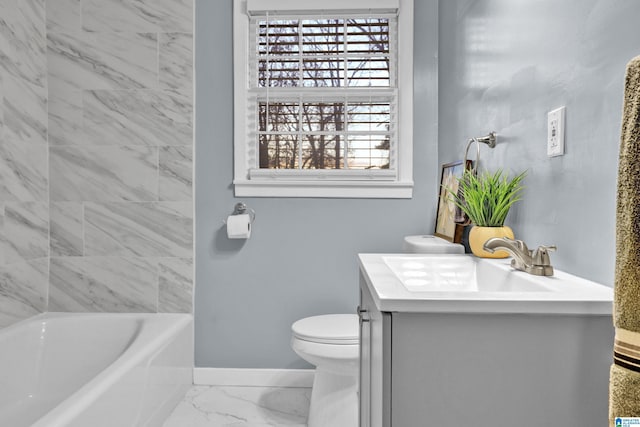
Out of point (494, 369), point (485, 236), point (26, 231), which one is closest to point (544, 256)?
point (485, 236)

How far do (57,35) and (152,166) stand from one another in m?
0.86

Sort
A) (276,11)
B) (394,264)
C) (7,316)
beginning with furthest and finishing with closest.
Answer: (276,11) → (7,316) → (394,264)

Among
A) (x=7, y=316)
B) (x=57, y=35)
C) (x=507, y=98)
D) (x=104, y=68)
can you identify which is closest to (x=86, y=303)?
(x=7, y=316)

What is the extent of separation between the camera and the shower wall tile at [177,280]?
7.57 feet

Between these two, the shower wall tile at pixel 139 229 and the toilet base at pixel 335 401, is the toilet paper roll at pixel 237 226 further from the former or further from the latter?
the toilet base at pixel 335 401

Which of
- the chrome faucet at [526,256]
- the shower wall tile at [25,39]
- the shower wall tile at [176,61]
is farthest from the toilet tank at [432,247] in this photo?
the shower wall tile at [25,39]

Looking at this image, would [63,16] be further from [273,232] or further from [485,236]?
[485,236]

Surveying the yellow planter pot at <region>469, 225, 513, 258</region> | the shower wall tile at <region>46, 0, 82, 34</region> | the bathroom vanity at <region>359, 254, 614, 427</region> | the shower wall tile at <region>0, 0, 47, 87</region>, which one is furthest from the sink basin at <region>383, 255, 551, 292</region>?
the shower wall tile at <region>46, 0, 82, 34</region>

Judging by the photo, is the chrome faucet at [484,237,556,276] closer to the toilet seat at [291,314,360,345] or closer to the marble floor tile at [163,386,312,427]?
the toilet seat at [291,314,360,345]

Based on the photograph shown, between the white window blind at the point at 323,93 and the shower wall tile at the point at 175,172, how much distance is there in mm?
375

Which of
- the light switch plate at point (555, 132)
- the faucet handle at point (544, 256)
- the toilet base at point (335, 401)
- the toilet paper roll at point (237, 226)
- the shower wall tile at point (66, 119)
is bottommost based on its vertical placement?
the toilet base at point (335, 401)

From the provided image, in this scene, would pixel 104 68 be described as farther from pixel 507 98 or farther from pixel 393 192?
pixel 507 98

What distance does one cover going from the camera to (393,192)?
2.28 meters

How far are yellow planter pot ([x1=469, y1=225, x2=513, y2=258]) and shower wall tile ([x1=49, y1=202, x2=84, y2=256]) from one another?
6.56ft
